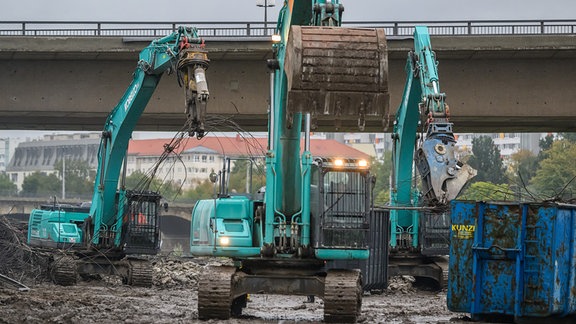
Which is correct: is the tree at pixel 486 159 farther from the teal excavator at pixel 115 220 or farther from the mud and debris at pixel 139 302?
the teal excavator at pixel 115 220

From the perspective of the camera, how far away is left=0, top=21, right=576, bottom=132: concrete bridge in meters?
39.6

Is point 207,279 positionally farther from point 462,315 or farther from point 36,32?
point 36,32

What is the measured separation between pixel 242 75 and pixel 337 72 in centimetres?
2282

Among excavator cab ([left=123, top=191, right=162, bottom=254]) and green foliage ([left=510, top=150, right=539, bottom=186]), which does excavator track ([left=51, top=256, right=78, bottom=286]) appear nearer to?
excavator cab ([left=123, top=191, right=162, bottom=254])

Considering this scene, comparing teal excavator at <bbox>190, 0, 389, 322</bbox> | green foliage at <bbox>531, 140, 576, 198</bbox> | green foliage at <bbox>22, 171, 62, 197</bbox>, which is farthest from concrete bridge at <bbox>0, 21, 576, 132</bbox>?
green foliage at <bbox>22, 171, 62, 197</bbox>

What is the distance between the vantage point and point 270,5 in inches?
2173

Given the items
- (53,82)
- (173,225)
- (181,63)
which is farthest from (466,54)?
(173,225)

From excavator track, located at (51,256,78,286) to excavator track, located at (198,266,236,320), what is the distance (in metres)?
10.4

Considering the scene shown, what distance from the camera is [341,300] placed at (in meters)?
19.9

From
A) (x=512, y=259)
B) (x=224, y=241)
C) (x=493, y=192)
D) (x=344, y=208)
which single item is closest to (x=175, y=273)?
(x=493, y=192)

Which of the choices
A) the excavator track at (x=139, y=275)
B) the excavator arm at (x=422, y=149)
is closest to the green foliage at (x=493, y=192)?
the excavator arm at (x=422, y=149)

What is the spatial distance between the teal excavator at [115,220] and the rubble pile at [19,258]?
42 centimetres

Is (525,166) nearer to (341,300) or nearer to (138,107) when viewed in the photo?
(138,107)

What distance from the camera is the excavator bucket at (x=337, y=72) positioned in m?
17.9
